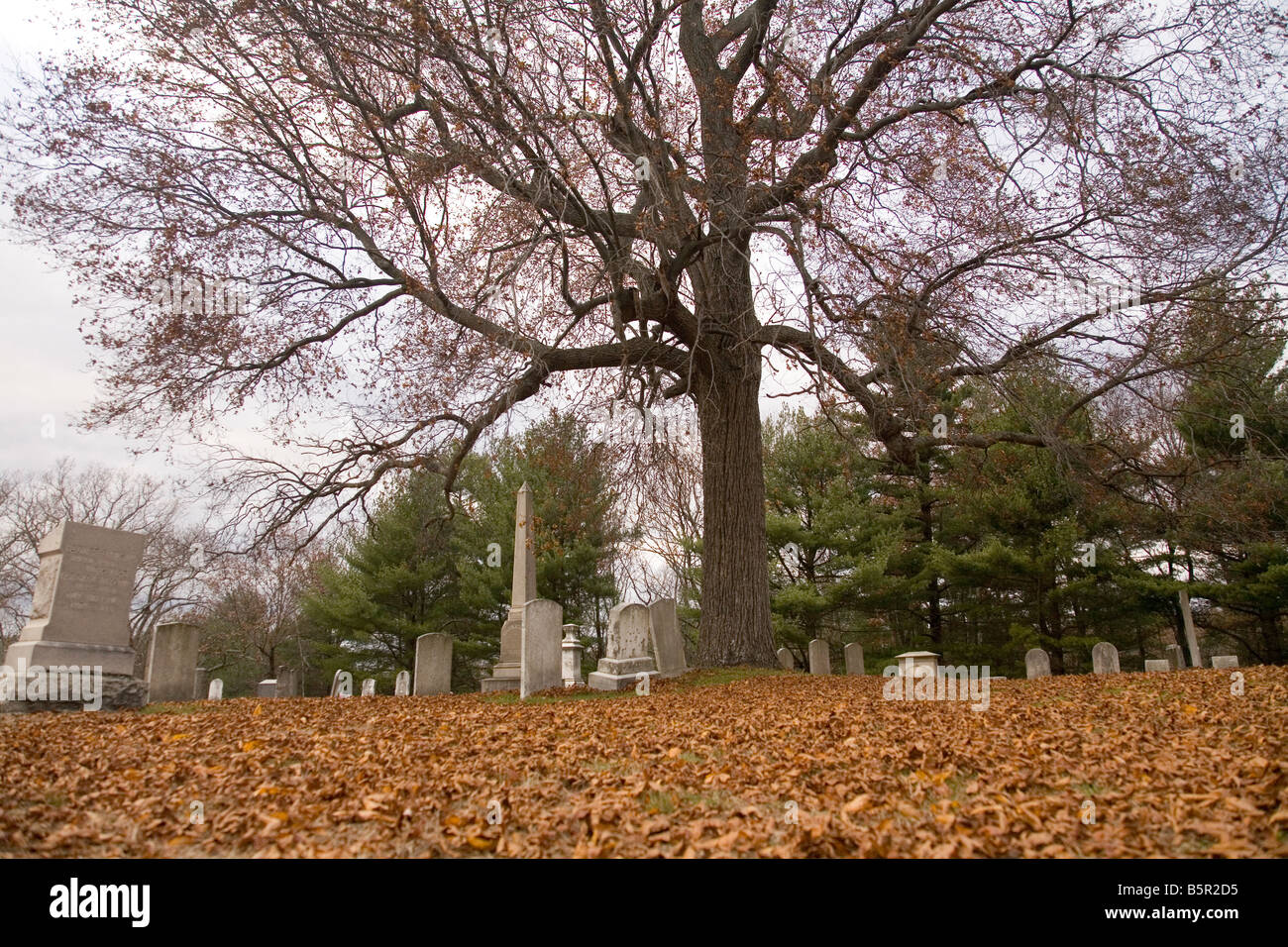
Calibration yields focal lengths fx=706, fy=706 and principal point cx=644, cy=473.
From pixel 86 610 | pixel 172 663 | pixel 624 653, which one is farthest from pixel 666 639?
pixel 86 610

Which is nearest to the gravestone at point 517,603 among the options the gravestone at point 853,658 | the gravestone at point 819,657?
the gravestone at point 819,657

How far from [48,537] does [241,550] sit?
2979mm

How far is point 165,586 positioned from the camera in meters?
27.6

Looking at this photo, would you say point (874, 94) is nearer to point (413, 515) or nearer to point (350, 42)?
point (350, 42)

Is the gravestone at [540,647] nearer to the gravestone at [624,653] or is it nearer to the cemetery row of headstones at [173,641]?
the cemetery row of headstones at [173,641]

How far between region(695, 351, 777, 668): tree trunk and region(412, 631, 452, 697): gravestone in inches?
180

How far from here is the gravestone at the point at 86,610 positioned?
7.89m

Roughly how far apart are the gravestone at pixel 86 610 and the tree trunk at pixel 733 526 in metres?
7.38

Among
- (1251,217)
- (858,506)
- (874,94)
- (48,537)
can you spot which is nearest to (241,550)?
(48,537)

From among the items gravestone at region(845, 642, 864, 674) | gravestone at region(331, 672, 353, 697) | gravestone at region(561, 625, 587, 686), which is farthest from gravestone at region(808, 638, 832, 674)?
gravestone at region(331, 672, 353, 697)

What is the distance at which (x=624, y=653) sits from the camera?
429 inches

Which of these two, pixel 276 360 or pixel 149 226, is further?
pixel 276 360

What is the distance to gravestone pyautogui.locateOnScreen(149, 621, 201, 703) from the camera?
1010cm

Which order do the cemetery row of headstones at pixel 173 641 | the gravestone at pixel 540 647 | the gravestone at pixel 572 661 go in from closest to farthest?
the cemetery row of headstones at pixel 173 641
the gravestone at pixel 540 647
the gravestone at pixel 572 661
